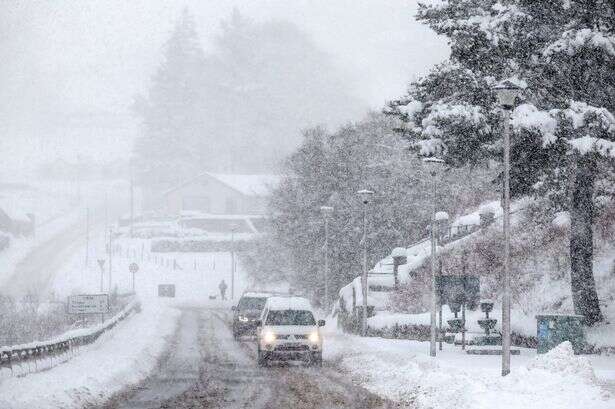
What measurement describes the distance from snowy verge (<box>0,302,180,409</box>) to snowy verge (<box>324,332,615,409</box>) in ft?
17.9

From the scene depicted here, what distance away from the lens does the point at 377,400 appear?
1723 centimetres

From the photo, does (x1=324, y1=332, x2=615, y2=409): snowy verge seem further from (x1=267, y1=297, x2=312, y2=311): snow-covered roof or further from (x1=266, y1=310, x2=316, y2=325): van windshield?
(x1=267, y1=297, x2=312, y2=311): snow-covered roof

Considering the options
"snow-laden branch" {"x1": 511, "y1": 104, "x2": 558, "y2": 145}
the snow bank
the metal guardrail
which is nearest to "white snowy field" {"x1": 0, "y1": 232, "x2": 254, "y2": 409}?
the metal guardrail

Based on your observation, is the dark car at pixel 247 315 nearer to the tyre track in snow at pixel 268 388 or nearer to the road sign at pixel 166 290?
the tyre track in snow at pixel 268 388

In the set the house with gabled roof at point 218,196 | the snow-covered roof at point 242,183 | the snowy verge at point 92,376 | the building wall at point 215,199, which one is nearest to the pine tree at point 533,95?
the snowy verge at point 92,376

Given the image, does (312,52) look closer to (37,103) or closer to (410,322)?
(37,103)

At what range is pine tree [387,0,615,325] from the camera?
22.0m

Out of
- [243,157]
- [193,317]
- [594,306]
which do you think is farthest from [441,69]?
[243,157]

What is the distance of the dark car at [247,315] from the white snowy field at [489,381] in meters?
12.6

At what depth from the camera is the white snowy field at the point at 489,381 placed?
1441cm

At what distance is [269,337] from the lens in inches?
994

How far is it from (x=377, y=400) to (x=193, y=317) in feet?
115

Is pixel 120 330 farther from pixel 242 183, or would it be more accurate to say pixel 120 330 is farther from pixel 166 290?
pixel 242 183

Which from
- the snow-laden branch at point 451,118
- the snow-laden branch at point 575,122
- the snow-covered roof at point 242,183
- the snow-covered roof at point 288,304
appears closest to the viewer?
the snow-laden branch at point 575,122
